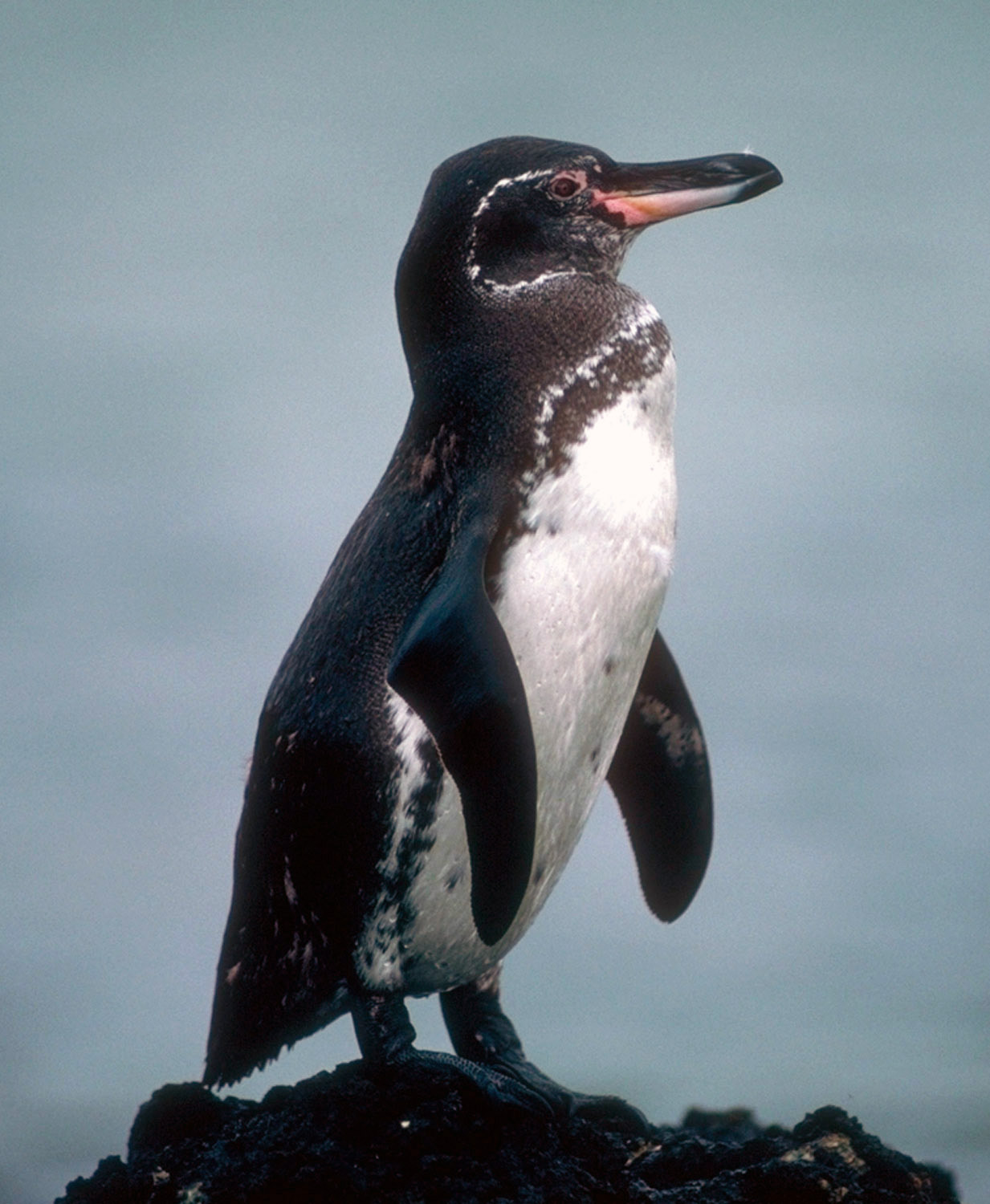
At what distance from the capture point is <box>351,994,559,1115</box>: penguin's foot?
3324 millimetres

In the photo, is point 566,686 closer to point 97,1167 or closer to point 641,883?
point 641,883

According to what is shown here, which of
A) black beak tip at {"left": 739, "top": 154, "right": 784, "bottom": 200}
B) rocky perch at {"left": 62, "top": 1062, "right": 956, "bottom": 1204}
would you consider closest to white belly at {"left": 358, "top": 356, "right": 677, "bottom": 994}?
rocky perch at {"left": 62, "top": 1062, "right": 956, "bottom": 1204}

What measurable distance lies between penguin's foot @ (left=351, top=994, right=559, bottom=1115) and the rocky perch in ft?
0.09

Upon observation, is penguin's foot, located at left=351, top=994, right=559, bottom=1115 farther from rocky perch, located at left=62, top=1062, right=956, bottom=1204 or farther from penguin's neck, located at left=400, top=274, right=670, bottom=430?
penguin's neck, located at left=400, top=274, right=670, bottom=430

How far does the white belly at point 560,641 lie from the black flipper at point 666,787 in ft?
2.24

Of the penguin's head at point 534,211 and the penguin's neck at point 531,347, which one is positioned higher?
the penguin's head at point 534,211

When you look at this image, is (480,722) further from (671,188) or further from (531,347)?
(671,188)

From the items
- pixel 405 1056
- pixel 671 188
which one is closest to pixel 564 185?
pixel 671 188

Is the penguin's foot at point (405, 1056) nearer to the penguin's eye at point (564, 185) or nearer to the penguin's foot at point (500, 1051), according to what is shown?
the penguin's foot at point (500, 1051)

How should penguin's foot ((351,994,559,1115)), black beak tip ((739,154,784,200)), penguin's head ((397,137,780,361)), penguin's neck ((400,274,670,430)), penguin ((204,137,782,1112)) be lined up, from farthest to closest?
1. black beak tip ((739,154,784,200))
2. penguin's head ((397,137,780,361))
3. penguin's neck ((400,274,670,430))
4. penguin's foot ((351,994,559,1115))
5. penguin ((204,137,782,1112))

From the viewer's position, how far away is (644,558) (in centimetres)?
350

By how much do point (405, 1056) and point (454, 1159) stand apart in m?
0.29

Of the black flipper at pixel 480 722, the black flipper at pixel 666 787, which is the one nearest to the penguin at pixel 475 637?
the black flipper at pixel 480 722

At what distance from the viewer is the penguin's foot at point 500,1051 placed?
3522 millimetres
